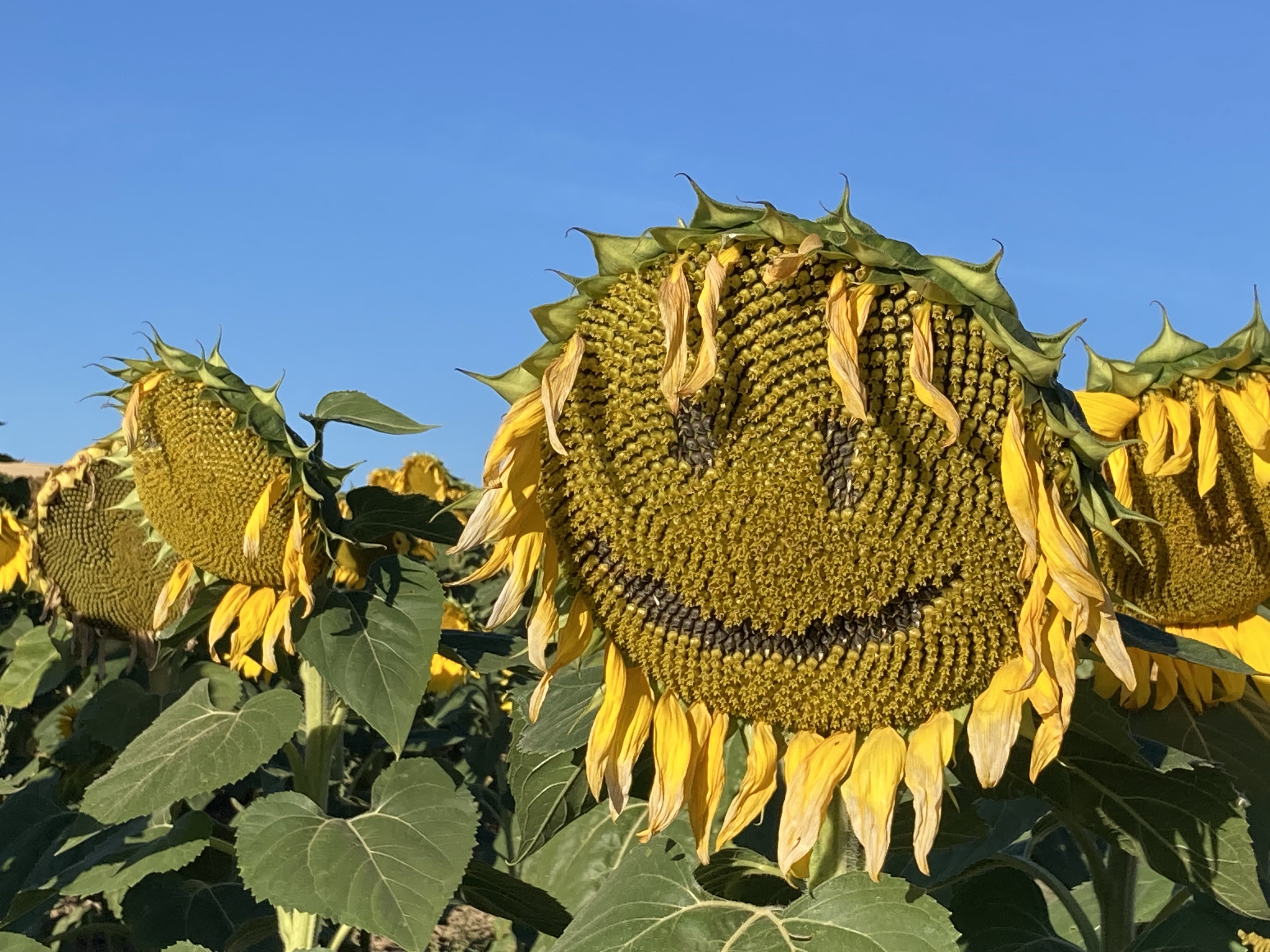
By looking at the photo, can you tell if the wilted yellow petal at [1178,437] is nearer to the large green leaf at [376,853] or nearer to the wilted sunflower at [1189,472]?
the wilted sunflower at [1189,472]

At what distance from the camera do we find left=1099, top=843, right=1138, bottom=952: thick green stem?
2.75 m

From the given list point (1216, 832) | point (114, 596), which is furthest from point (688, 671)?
point (114, 596)

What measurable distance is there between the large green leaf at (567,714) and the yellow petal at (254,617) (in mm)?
1286

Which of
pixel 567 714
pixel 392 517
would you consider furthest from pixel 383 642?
pixel 567 714

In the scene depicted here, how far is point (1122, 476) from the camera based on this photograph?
2719mm

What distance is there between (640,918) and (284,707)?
1578 mm

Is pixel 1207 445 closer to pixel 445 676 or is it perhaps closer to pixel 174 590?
pixel 174 590

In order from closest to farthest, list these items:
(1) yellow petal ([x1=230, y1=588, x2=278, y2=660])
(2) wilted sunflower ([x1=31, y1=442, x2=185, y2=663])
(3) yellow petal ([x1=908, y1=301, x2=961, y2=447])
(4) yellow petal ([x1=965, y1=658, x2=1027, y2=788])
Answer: (3) yellow petal ([x1=908, y1=301, x2=961, y2=447]), (4) yellow petal ([x1=965, y1=658, x2=1027, y2=788]), (1) yellow petal ([x1=230, y1=588, x2=278, y2=660]), (2) wilted sunflower ([x1=31, y1=442, x2=185, y2=663])

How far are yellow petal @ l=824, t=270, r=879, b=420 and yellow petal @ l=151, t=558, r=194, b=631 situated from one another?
2.46 metres

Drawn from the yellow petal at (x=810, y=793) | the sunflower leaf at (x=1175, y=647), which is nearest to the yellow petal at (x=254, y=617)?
the yellow petal at (x=810, y=793)

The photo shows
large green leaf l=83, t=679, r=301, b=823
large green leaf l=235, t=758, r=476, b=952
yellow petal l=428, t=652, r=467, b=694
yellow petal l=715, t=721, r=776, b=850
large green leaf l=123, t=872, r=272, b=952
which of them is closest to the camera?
yellow petal l=715, t=721, r=776, b=850

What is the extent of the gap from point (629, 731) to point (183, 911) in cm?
233

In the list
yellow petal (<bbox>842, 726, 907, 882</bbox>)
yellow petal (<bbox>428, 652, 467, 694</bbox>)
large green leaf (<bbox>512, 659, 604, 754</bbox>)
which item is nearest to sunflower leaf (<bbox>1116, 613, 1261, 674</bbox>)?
yellow petal (<bbox>842, 726, 907, 882</bbox>)

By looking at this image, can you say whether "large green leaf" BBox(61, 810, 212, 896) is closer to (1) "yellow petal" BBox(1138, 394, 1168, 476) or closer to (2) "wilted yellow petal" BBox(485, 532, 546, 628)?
(2) "wilted yellow petal" BBox(485, 532, 546, 628)
